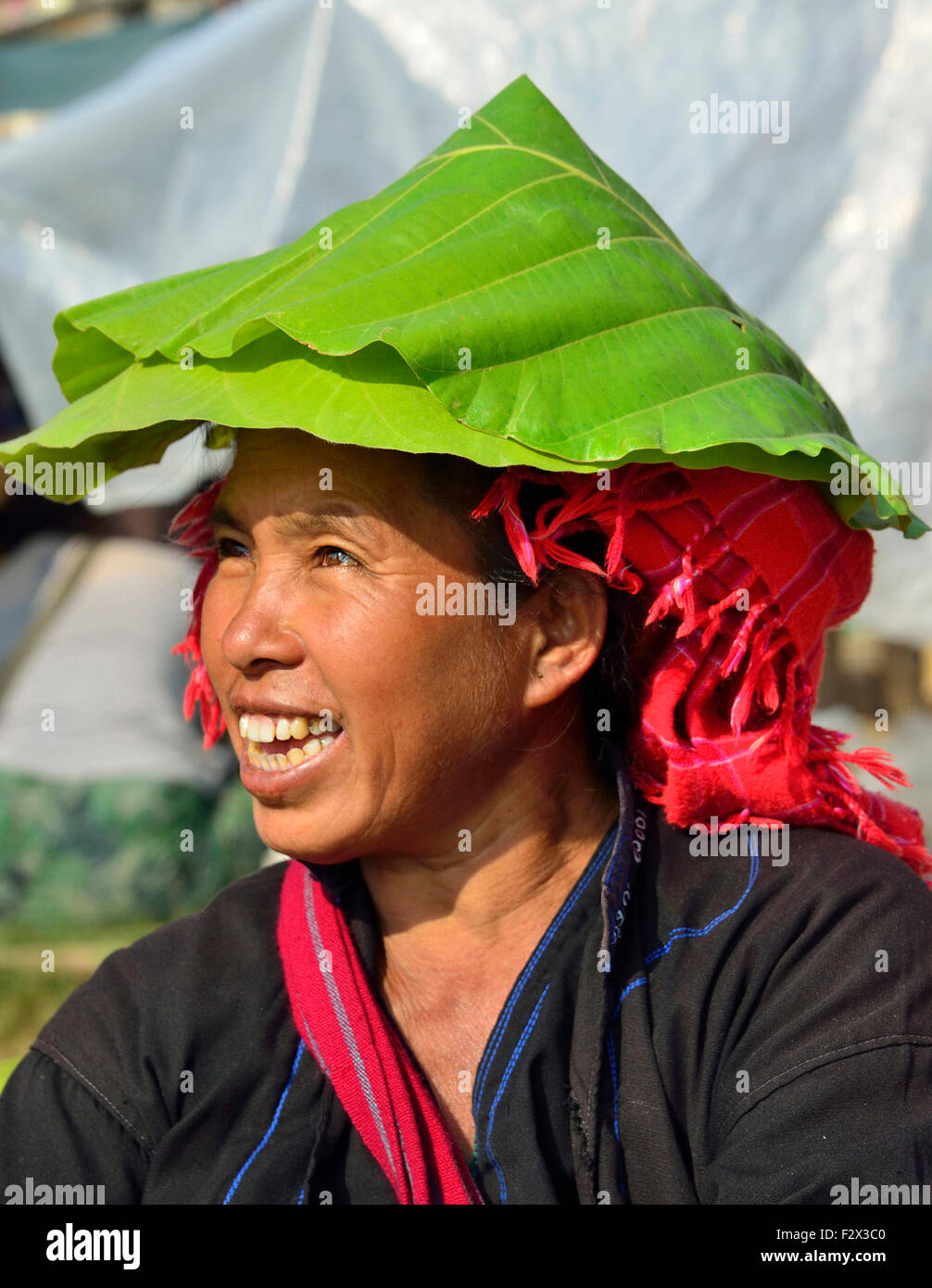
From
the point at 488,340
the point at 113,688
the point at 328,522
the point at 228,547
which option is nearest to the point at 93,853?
the point at 113,688

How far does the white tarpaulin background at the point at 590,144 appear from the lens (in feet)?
10.8

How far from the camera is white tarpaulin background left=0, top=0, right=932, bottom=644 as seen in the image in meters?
3.31

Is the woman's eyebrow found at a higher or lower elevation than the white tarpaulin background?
lower

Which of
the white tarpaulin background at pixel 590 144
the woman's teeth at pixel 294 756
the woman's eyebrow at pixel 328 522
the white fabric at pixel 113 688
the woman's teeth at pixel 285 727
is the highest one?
the white tarpaulin background at pixel 590 144

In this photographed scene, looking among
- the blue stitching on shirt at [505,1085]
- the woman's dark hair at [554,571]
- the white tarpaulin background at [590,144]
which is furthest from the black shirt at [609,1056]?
the white tarpaulin background at [590,144]

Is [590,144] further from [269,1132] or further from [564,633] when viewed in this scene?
[269,1132]

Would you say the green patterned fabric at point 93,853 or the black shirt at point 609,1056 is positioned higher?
the green patterned fabric at point 93,853

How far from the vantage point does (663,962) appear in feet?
5.52

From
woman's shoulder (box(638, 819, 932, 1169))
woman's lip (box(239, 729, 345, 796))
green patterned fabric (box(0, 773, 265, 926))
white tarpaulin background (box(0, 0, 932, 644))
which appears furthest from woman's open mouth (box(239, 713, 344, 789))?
green patterned fabric (box(0, 773, 265, 926))

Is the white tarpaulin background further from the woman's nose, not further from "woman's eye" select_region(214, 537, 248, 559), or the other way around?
the woman's nose

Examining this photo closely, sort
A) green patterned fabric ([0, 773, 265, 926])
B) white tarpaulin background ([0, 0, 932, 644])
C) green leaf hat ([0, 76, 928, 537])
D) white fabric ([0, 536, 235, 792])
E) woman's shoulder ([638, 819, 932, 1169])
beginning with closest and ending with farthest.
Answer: green leaf hat ([0, 76, 928, 537]), woman's shoulder ([638, 819, 932, 1169]), white tarpaulin background ([0, 0, 932, 644]), green patterned fabric ([0, 773, 265, 926]), white fabric ([0, 536, 235, 792])

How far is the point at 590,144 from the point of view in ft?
11.0

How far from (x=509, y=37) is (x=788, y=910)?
8.57ft

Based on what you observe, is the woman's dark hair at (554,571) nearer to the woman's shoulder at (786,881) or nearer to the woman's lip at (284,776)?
the woman's shoulder at (786,881)
